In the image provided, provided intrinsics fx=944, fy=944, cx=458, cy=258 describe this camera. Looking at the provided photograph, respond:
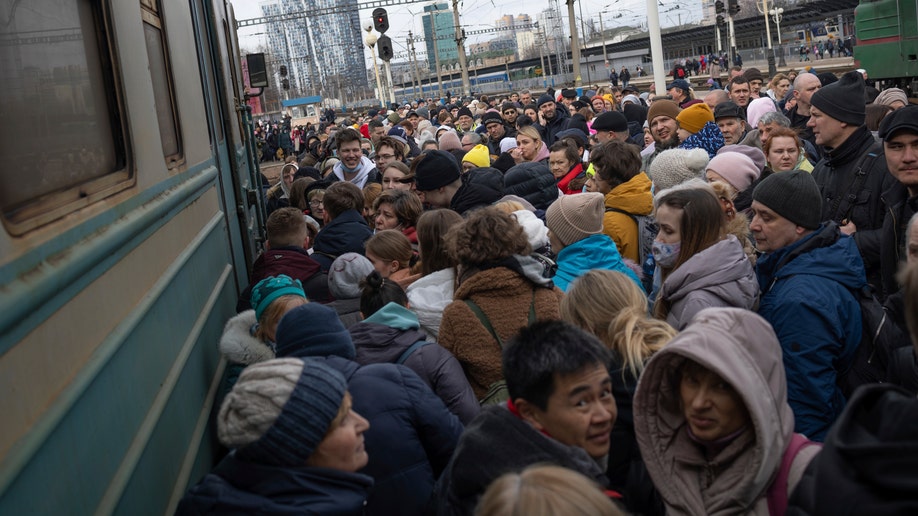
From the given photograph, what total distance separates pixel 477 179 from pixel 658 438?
3732 millimetres

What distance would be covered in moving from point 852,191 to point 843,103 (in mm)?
568

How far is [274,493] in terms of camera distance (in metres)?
2.31

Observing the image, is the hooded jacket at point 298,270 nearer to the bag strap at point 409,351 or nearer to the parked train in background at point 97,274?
→ the parked train in background at point 97,274

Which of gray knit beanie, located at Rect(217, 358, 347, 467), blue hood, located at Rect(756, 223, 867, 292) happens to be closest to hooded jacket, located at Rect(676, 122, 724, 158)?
blue hood, located at Rect(756, 223, 867, 292)

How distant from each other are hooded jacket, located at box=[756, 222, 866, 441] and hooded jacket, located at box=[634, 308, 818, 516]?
1.07 metres

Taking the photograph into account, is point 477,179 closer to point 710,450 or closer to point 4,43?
point 710,450

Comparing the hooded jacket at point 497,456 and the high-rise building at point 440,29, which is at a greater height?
the high-rise building at point 440,29

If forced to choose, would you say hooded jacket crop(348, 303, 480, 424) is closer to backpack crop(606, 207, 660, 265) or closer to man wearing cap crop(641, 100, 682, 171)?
backpack crop(606, 207, 660, 265)

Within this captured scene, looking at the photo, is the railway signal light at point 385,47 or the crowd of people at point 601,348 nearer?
the crowd of people at point 601,348

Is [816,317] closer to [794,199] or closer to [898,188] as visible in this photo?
[794,199]

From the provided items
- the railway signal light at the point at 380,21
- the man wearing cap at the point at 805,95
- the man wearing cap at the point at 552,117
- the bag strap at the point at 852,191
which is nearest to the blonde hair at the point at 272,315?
the bag strap at the point at 852,191

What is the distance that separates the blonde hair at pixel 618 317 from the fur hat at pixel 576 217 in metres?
1.35

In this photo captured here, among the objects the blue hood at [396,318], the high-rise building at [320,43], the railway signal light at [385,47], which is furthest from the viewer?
the high-rise building at [320,43]

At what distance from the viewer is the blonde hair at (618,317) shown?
316cm
